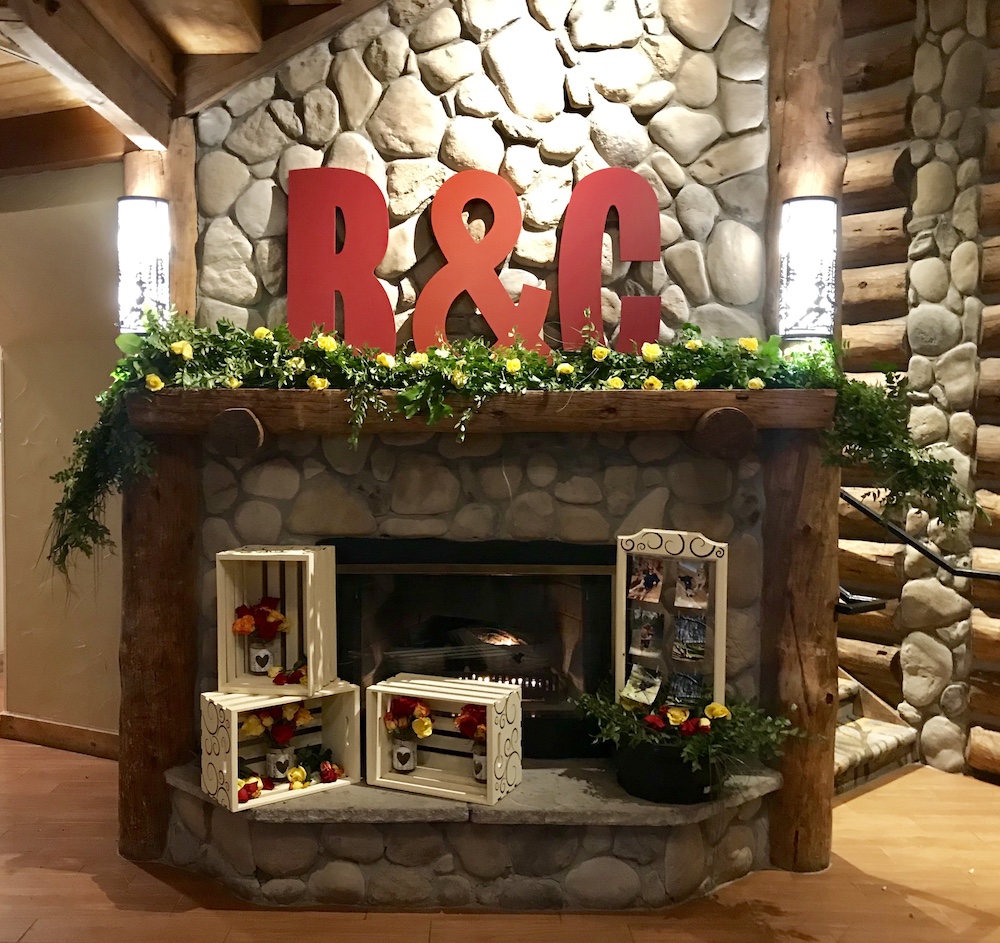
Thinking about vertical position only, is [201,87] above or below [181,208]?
above

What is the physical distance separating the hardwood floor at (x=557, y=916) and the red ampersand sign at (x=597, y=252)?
188 centimetres

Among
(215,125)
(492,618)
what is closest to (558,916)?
(492,618)

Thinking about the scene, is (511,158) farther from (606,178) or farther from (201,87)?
(201,87)

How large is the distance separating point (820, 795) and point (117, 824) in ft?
8.39

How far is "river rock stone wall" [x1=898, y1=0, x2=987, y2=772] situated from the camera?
406 cm

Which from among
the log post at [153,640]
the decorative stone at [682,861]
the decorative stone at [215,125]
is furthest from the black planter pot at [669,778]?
the decorative stone at [215,125]

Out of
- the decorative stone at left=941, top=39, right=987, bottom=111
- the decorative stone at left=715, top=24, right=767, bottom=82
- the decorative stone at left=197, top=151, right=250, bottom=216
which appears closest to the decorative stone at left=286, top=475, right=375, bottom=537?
the decorative stone at left=197, top=151, right=250, bottom=216

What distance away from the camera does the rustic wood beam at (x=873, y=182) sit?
4367 millimetres

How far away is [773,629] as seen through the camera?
3039mm

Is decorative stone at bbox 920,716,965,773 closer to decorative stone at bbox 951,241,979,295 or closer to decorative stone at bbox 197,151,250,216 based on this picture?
decorative stone at bbox 951,241,979,295

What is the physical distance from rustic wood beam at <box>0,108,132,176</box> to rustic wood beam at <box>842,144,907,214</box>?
343 centimetres

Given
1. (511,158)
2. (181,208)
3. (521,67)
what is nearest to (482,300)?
(511,158)

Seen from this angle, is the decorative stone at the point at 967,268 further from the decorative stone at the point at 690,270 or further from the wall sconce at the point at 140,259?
the wall sconce at the point at 140,259

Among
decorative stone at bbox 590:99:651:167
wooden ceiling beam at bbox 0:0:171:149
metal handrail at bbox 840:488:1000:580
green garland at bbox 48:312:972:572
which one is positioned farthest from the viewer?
metal handrail at bbox 840:488:1000:580
